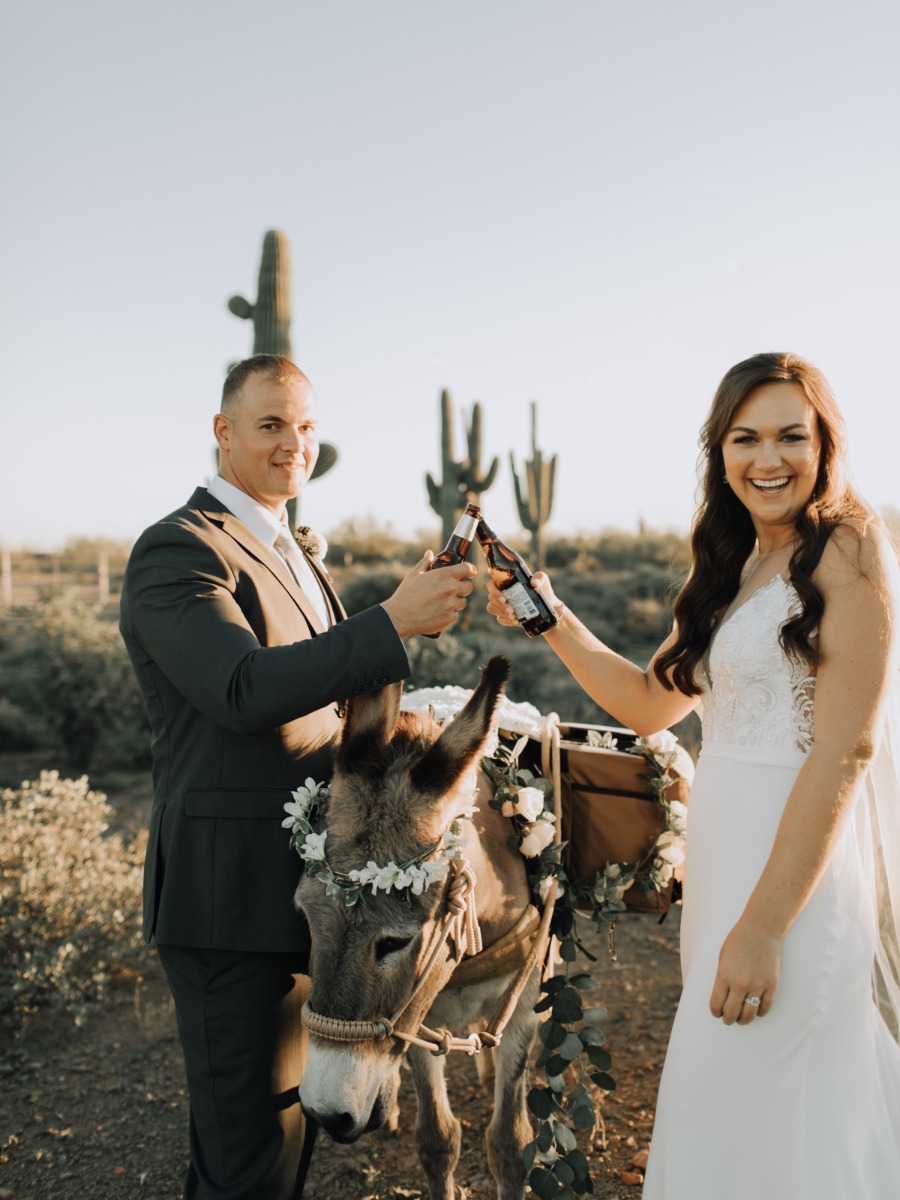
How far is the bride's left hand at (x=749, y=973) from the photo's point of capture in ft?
7.02

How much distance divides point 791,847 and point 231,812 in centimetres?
144

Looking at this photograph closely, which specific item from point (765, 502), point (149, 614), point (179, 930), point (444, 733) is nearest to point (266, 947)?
point (179, 930)

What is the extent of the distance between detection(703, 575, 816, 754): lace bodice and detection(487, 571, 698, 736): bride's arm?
383 millimetres

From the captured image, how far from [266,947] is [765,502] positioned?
185cm

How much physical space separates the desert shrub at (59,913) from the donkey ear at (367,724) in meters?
3.57

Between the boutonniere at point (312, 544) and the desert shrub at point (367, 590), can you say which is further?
the desert shrub at point (367, 590)

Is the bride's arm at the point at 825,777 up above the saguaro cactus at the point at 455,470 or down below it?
below

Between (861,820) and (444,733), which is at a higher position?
(444,733)

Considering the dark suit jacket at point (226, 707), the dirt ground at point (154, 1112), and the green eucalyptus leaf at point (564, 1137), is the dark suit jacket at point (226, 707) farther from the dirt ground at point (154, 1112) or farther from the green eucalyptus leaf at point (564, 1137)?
the dirt ground at point (154, 1112)

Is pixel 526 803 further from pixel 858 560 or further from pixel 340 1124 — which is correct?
pixel 858 560

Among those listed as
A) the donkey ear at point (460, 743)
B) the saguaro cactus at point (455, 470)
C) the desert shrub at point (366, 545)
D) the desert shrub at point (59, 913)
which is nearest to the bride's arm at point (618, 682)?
the donkey ear at point (460, 743)

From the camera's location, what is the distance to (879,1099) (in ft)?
7.30

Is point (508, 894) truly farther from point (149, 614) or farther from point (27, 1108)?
point (27, 1108)

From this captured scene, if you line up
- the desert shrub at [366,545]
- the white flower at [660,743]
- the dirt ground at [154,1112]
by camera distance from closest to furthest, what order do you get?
the white flower at [660,743], the dirt ground at [154,1112], the desert shrub at [366,545]
